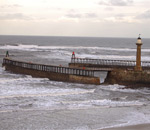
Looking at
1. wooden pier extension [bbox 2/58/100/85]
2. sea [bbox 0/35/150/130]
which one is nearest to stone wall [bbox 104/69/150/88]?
sea [bbox 0/35/150/130]

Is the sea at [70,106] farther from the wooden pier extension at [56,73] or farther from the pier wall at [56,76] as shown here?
the wooden pier extension at [56,73]

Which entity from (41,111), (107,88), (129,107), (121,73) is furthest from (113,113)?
(121,73)

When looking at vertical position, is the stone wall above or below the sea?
above

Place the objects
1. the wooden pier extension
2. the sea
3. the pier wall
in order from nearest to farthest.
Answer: the sea → the pier wall → the wooden pier extension

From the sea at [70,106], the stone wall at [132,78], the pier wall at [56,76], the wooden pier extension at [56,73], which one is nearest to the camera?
the sea at [70,106]

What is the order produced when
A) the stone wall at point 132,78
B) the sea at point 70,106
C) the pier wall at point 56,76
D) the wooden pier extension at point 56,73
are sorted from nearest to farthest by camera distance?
the sea at point 70,106 < the stone wall at point 132,78 < the pier wall at point 56,76 < the wooden pier extension at point 56,73

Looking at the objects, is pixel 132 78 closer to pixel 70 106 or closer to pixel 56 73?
pixel 56 73

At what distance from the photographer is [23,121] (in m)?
17.4

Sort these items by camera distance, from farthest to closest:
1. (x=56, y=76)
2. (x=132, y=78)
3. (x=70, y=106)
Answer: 1. (x=56, y=76)
2. (x=132, y=78)
3. (x=70, y=106)

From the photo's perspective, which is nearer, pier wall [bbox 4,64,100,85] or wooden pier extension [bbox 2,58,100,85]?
pier wall [bbox 4,64,100,85]

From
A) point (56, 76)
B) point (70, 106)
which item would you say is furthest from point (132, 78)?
point (70, 106)

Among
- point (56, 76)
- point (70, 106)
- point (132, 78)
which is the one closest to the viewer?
point (70, 106)

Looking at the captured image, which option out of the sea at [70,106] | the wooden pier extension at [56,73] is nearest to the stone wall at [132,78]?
the sea at [70,106]

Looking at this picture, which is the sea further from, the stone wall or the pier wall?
the pier wall
